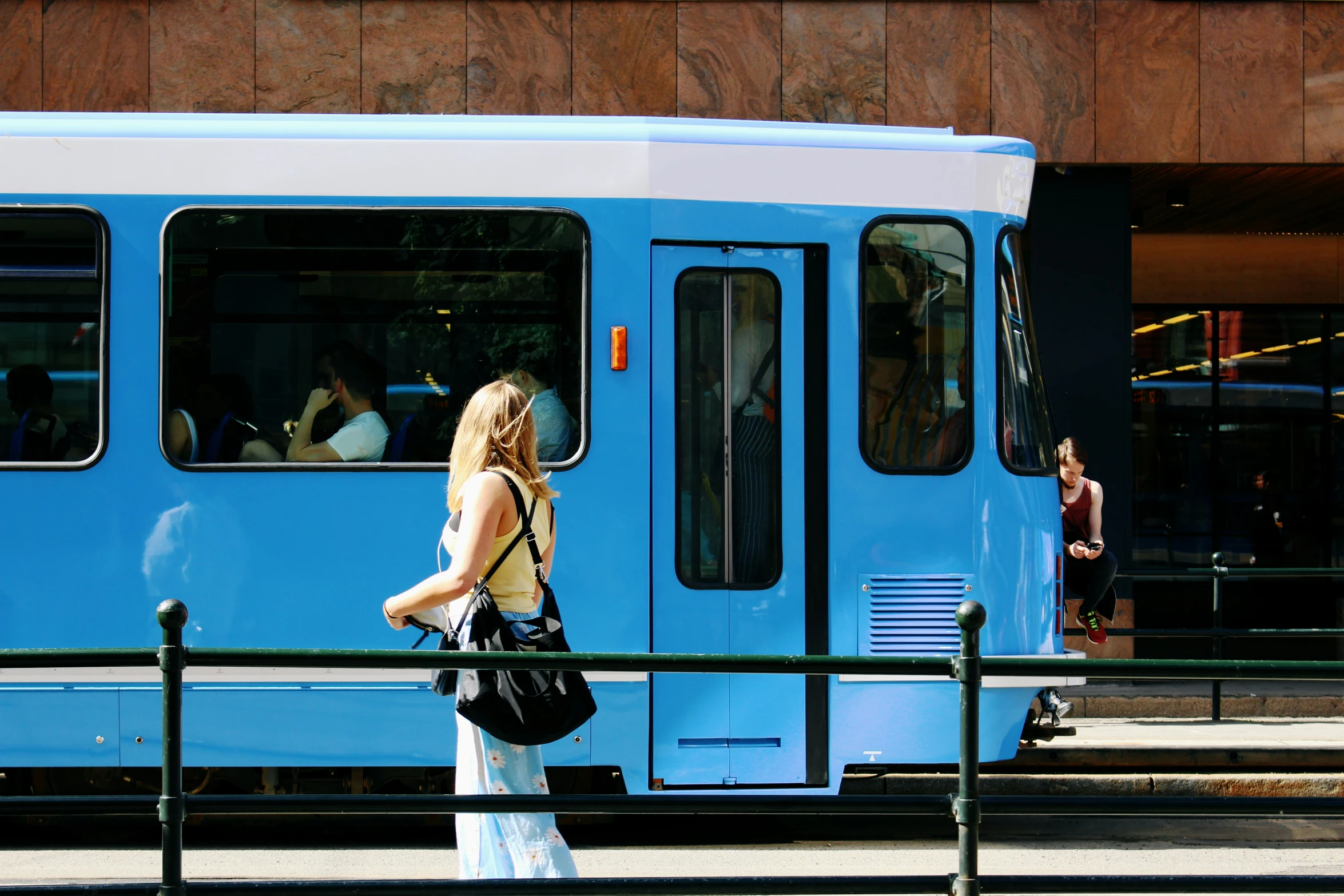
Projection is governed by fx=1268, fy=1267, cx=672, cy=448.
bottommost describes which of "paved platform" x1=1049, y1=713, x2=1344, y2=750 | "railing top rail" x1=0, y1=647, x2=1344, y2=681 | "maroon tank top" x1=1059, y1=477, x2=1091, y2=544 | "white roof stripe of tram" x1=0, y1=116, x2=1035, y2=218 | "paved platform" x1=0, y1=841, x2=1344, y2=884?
"paved platform" x1=0, y1=841, x2=1344, y2=884

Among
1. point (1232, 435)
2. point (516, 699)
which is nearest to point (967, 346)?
point (516, 699)

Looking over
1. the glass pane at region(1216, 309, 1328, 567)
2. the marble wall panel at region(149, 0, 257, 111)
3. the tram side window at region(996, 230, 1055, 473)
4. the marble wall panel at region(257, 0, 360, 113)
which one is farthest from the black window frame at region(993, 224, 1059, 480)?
the glass pane at region(1216, 309, 1328, 567)

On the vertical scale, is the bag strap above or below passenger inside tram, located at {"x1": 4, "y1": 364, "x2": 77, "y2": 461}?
below

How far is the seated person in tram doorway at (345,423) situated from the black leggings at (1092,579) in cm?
438

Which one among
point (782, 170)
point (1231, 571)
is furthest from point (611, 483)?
point (1231, 571)

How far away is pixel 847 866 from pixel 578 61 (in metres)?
7.34

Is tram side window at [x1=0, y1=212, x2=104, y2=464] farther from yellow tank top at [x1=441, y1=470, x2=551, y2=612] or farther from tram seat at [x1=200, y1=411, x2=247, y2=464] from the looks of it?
yellow tank top at [x1=441, y1=470, x2=551, y2=612]

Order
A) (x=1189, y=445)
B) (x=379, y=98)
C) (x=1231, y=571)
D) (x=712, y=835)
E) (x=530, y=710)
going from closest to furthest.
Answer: (x=530, y=710), (x=712, y=835), (x=1231, y=571), (x=379, y=98), (x=1189, y=445)

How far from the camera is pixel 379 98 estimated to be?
35.0 ft

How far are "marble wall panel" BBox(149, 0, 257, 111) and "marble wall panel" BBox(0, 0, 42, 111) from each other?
904 mm

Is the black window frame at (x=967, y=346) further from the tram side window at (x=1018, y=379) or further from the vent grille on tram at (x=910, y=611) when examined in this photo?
the vent grille on tram at (x=910, y=611)

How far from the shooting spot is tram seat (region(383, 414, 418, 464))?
559cm

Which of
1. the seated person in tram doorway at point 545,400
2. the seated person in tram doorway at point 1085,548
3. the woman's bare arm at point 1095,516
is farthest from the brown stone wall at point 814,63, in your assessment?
the seated person in tram doorway at point 545,400

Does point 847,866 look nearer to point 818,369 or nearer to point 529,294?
point 818,369
